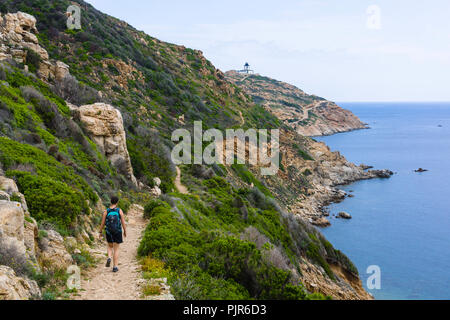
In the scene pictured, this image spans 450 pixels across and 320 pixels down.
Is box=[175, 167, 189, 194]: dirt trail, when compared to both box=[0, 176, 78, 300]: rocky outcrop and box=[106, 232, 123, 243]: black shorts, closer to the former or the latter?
box=[106, 232, 123, 243]: black shorts

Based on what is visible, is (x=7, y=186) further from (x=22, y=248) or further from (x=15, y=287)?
(x=15, y=287)

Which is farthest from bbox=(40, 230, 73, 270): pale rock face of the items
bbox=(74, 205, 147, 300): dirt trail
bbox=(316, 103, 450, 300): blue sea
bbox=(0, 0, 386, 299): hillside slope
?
bbox=(316, 103, 450, 300): blue sea

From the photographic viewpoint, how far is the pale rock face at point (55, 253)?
6.54 meters

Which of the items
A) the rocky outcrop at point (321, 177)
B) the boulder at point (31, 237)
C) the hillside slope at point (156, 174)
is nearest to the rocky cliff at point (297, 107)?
the rocky outcrop at point (321, 177)

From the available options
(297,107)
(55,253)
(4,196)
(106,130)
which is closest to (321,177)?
(106,130)

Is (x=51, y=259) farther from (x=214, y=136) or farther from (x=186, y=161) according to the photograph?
(x=214, y=136)

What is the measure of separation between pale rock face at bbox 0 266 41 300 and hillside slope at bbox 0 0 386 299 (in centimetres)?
264

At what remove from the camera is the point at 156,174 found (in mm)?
20641

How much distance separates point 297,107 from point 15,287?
435 feet

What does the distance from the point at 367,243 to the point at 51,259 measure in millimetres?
41409

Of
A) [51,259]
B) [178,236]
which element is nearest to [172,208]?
[178,236]

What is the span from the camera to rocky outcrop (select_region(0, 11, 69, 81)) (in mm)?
19141

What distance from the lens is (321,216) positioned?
151 ft
